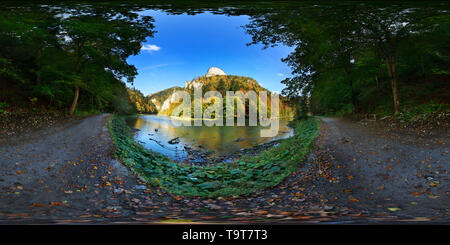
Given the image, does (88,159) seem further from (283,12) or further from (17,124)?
(283,12)

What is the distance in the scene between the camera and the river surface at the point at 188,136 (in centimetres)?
247

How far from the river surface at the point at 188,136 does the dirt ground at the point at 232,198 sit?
0.47m

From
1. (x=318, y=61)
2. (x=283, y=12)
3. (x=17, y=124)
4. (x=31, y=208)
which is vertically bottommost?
(x=31, y=208)

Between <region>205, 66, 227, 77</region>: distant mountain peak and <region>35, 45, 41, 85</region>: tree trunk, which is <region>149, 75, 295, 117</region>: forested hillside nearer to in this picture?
<region>205, 66, 227, 77</region>: distant mountain peak

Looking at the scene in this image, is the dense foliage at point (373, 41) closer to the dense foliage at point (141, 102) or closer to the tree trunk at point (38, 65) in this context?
the dense foliage at point (141, 102)

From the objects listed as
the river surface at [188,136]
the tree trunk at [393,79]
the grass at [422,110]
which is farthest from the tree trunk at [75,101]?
the grass at [422,110]

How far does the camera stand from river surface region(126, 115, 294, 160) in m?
2.47

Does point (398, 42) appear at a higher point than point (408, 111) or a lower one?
higher

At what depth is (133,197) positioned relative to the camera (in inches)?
62.4

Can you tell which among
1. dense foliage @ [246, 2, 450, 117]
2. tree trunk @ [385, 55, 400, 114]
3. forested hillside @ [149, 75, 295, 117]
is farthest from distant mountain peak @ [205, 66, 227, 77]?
tree trunk @ [385, 55, 400, 114]

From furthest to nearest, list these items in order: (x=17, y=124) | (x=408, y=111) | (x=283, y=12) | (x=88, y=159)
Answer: (x=408, y=111), (x=88, y=159), (x=17, y=124), (x=283, y=12)

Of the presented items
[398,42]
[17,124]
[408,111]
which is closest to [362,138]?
[408,111]

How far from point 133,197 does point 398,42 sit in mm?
3320
